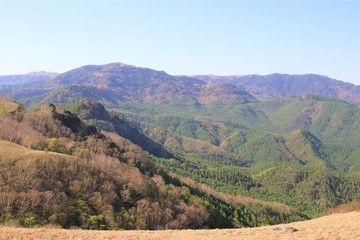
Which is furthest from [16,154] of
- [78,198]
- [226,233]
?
[226,233]

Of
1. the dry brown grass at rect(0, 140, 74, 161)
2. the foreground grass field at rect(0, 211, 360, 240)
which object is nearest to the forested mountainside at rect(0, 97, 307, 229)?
the dry brown grass at rect(0, 140, 74, 161)

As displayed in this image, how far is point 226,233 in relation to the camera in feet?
195

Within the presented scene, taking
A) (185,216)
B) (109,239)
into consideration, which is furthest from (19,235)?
(185,216)

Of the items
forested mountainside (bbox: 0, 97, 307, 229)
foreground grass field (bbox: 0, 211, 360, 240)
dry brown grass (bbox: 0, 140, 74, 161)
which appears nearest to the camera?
foreground grass field (bbox: 0, 211, 360, 240)

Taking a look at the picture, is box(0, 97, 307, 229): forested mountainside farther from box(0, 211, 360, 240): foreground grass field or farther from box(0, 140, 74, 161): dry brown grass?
box(0, 211, 360, 240): foreground grass field

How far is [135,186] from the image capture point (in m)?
126

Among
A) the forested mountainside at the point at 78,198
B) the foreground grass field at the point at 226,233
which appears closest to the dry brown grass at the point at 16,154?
the forested mountainside at the point at 78,198

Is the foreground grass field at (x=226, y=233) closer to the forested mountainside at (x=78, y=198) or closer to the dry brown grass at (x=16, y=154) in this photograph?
the forested mountainside at (x=78, y=198)

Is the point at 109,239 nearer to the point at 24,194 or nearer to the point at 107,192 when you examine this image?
the point at 24,194

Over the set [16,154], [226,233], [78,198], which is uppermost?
[16,154]

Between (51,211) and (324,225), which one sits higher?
(324,225)

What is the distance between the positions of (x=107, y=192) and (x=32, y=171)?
24193 mm

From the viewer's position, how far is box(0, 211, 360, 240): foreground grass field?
1795 inches

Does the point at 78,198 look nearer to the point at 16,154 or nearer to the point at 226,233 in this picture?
the point at 16,154
